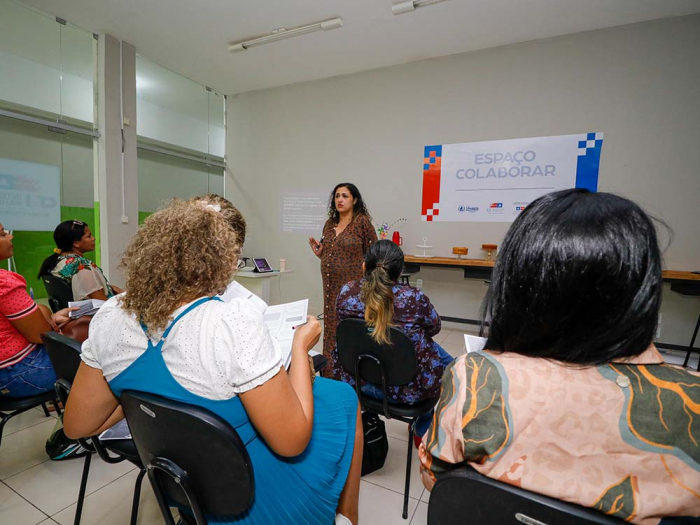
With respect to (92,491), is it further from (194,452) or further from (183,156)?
(183,156)

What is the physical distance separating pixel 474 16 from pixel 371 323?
3344mm

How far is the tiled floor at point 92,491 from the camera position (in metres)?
1.35

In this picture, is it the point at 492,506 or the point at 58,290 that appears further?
the point at 58,290

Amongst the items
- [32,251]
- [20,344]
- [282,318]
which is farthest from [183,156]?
[282,318]

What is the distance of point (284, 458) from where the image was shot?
838mm

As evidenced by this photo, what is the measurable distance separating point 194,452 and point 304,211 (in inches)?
175

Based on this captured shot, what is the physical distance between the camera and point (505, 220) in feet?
12.5

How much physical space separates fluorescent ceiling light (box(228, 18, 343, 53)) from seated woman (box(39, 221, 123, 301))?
8.95 ft

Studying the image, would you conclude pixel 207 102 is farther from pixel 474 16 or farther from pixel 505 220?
pixel 505 220

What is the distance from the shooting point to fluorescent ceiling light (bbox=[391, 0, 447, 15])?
9.99 ft

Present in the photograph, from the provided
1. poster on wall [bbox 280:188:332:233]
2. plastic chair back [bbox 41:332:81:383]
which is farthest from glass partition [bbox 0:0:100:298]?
plastic chair back [bbox 41:332:81:383]

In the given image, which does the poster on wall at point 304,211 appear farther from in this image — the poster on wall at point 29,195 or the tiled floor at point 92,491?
the tiled floor at point 92,491

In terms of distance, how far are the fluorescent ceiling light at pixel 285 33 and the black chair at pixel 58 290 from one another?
3.09 metres

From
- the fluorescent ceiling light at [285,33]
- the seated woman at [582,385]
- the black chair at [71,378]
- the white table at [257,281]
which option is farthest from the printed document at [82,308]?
the fluorescent ceiling light at [285,33]
